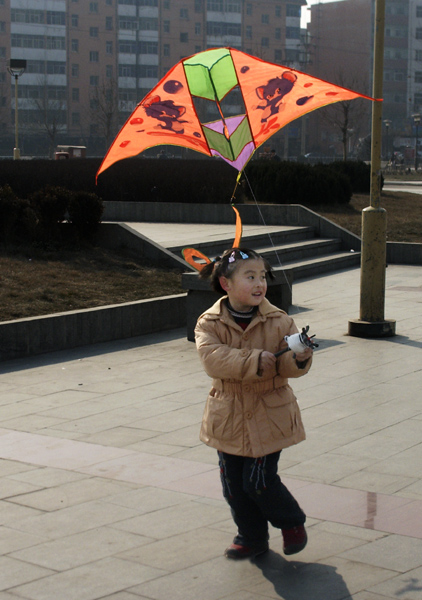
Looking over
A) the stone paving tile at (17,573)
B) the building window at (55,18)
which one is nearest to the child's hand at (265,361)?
the stone paving tile at (17,573)

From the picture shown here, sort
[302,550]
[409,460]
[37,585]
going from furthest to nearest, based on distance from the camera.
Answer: [409,460] < [302,550] < [37,585]

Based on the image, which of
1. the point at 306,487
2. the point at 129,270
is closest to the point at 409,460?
the point at 306,487

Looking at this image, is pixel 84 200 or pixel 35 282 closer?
pixel 35 282

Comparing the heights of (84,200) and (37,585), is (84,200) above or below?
above

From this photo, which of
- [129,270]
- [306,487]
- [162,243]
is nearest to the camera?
[306,487]

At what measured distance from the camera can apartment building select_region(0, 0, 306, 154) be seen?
8431 cm

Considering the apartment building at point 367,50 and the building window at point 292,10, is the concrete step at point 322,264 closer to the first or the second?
the apartment building at point 367,50

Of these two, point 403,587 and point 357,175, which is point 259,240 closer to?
point 357,175

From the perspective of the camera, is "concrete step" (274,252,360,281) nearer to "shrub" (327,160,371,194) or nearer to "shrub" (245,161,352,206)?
"shrub" (245,161,352,206)

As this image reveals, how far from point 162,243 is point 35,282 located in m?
4.01

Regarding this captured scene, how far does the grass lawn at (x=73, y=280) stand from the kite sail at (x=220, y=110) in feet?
10.3

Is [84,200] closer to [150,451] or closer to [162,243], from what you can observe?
[162,243]

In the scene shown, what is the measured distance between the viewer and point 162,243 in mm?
15461

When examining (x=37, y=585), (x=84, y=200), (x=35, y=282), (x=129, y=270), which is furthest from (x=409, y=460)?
(x=84, y=200)
